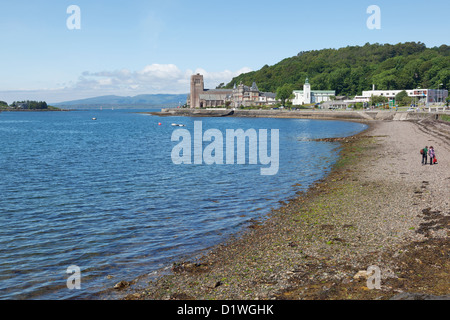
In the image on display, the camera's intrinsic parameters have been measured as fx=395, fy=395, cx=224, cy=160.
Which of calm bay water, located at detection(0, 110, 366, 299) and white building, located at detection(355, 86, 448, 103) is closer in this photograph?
calm bay water, located at detection(0, 110, 366, 299)

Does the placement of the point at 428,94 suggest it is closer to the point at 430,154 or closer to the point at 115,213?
the point at 430,154

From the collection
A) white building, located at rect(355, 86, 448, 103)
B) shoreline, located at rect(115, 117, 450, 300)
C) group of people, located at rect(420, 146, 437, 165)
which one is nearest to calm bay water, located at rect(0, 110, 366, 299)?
shoreline, located at rect(115, 117, 450, 300)

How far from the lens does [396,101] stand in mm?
182000

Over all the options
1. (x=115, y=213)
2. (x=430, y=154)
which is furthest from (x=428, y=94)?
(x=115, y=213)

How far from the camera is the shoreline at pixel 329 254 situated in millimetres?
12953

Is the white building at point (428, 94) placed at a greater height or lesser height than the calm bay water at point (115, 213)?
greater

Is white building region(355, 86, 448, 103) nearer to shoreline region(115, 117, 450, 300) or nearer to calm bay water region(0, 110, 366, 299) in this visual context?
calm bay water region(0, 110, 366, 299)

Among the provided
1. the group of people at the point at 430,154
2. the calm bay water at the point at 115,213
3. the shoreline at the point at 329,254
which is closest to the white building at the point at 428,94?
the group of people at the point at 430,154

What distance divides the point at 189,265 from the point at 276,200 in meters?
13.0

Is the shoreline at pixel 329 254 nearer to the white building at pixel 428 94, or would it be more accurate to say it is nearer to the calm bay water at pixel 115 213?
the calm bay water at pixel 115 213

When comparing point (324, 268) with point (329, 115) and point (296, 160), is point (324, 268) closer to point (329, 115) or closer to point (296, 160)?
point (296, 160)

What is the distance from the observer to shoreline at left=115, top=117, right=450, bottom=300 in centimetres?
1295

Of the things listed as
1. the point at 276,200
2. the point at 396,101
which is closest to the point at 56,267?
the point at 276,200

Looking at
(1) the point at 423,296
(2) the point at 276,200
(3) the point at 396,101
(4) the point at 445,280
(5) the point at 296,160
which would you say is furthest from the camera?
(3) the point at 396,101
